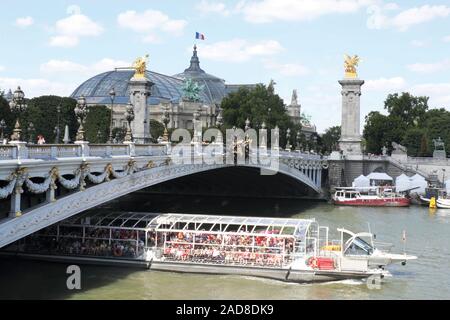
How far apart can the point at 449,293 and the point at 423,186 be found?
4256 centimetres

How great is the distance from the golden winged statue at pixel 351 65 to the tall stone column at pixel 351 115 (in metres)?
1.26

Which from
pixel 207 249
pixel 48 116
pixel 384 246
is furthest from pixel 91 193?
pixel 48 116

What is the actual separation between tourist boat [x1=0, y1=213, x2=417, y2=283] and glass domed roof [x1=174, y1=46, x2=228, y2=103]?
12574 cm

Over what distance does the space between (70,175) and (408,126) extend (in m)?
81.6

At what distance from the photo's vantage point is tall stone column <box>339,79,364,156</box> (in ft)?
252

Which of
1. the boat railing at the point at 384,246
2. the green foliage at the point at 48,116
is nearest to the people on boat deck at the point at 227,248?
the boat railing at the point at 384,246

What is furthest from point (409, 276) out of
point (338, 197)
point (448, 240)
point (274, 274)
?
point (338, 197)

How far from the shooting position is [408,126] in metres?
98.6

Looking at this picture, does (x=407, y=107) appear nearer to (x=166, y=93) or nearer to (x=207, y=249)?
(x=166, y=93)

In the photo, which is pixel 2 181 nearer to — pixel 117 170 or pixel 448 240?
pixel 117 170

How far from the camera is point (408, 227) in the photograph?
144 ft

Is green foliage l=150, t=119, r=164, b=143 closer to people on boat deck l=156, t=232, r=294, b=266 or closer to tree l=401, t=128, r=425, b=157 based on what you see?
tree l=401, t=128, r=425, b=157

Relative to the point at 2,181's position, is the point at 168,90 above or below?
above
